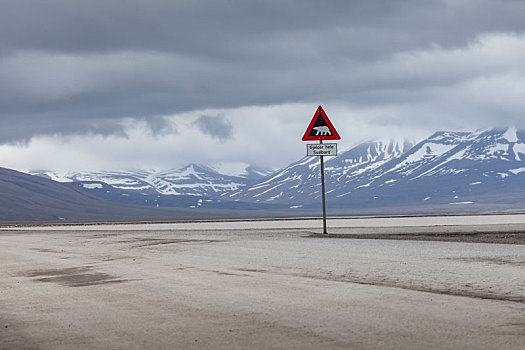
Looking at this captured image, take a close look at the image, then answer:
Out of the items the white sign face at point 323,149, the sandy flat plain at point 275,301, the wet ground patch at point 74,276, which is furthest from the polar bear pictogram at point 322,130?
the wet ground patch at point 74,276

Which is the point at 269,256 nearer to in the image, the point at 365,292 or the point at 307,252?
the point at 307,252

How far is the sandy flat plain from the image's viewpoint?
9.47m

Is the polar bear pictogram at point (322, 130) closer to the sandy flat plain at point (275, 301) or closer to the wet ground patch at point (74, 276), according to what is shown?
the sandy flat plain at point (275, 301)

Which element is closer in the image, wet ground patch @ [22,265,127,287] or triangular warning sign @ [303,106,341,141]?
wet ground patch @ [22,265,127,287]

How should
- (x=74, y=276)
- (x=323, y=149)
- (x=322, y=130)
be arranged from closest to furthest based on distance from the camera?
1. (x=74, y=276)
2. (x=323, y=149)
3. (x=322, y=130)

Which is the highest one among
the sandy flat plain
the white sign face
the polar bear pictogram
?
the polar bear pictogram

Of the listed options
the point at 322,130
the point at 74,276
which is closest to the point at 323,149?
the point at 322,130

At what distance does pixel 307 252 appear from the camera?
23.5 m

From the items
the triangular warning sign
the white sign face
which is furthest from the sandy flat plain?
the triangular warning sign

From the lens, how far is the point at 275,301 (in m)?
12.6

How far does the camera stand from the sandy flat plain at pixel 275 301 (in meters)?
9.47

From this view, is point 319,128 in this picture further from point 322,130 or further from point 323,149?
point 323,149

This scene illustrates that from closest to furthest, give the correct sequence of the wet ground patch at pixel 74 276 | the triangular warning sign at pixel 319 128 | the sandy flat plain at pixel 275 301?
the sandy flat plain at pixel 275 301 < the wet ground patch at pixel 74 276 < the triangular warning sign at pixel 319 128

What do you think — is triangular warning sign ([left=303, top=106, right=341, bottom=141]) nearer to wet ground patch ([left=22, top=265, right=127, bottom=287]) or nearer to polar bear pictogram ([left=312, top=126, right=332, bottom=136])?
polar bear pictogram ([left=312, top=126, right=332, bottom=136])
